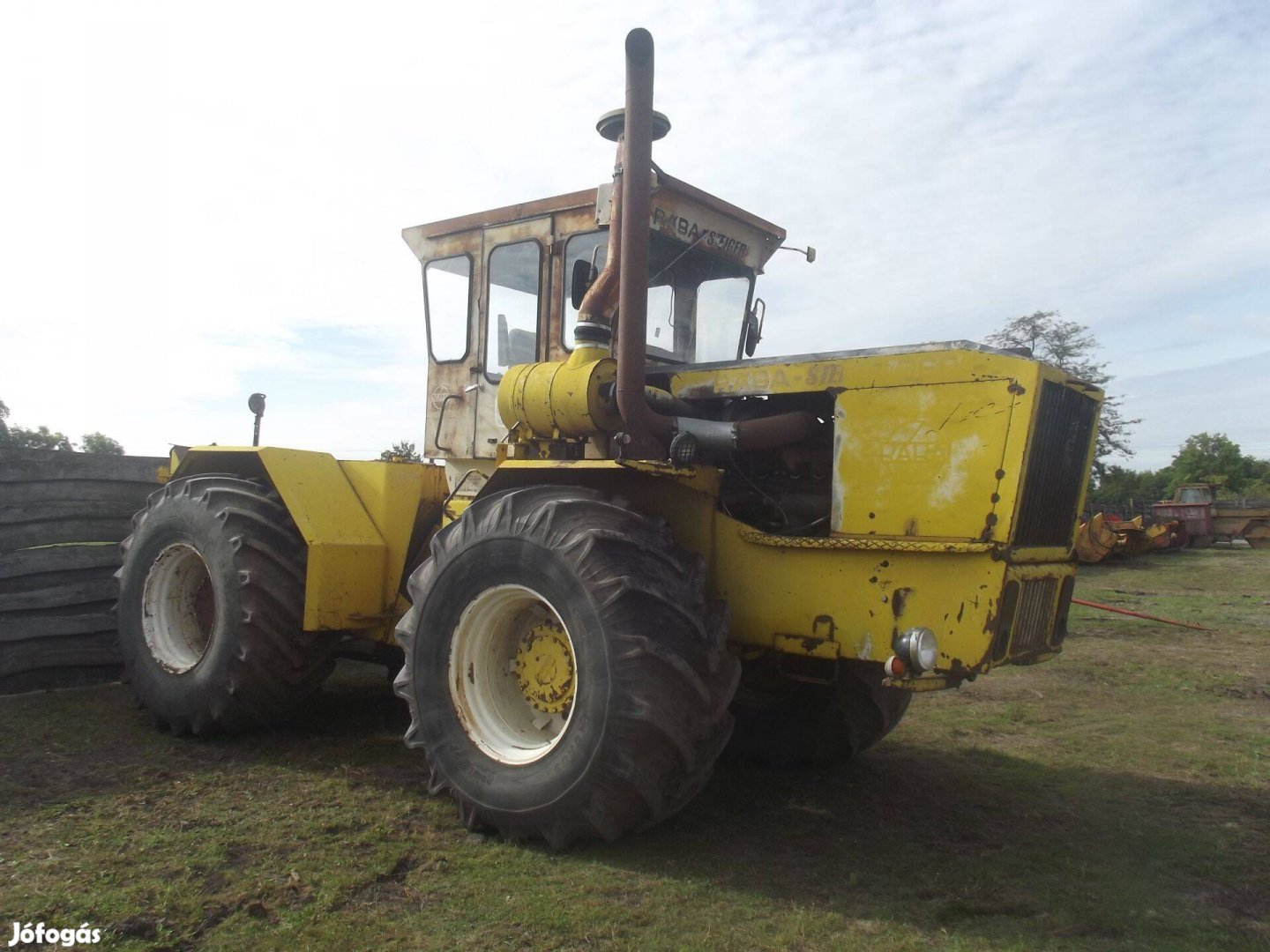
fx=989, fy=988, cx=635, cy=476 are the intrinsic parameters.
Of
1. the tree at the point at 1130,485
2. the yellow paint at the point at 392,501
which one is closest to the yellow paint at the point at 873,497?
the yellow paint at the point at 392,501

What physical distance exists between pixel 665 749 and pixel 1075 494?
7.20ft

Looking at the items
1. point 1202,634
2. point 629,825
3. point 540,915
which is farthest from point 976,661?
point 1202,634

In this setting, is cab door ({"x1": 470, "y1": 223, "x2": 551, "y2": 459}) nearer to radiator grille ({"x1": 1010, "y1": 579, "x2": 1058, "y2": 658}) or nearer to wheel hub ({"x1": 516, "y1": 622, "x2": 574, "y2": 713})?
wheel hub ({"x1": 516, "y1": 622, "x2": 574, "y2": 713})

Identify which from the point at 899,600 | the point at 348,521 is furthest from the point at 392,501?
the point at 899,600

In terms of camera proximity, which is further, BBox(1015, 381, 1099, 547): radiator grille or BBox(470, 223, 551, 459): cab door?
BBox(470, 223, 551, 459): cab door

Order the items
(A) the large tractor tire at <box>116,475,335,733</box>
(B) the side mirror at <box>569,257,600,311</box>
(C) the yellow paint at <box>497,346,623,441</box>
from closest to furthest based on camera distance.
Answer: (C) the yellow paint at <box>497,346,623,441</box> → (B) the side mirror at <box>569,257,600,311</box> → (A) the large tractor tire at <box>116,475,335,733</box>

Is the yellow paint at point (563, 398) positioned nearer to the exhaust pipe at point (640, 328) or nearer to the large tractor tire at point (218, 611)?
the exhaust pipe at point (640, 328)

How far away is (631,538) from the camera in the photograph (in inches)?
155

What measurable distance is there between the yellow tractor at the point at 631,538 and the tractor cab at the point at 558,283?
17mm

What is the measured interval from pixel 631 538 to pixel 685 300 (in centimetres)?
219

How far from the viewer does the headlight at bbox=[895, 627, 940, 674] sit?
3729mm

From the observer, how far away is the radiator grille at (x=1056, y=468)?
13.1 feet

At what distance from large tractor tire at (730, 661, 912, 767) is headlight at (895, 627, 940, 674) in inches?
44.8

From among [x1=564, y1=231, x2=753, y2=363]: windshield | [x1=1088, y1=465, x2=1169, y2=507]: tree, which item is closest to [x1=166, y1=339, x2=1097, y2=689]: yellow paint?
[x1=564, y1=231, x2=753, y2=363]: windshield
